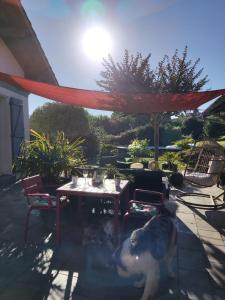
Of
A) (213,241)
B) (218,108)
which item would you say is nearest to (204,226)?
(213,241)

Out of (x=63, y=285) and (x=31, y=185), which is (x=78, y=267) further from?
(x=31, y=185)

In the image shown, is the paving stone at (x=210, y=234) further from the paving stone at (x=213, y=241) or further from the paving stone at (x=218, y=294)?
the paving stone at (x=218, y=294)

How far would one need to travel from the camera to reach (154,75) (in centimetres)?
1086

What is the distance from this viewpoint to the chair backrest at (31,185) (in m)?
3.71

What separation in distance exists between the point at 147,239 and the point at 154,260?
0.17 meters

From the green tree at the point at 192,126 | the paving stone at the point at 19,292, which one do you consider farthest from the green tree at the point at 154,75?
the green tree at the point at 192,126

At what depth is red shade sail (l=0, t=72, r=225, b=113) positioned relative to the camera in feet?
14.0

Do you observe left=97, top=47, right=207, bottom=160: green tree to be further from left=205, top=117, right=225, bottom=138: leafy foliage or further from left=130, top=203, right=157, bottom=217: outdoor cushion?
left=205, top=117, right=225, bottom=138: leafy foliage

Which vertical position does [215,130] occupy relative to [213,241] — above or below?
above

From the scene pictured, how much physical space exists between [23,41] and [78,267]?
→ 242 inches

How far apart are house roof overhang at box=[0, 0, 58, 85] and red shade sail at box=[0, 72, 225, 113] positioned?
2445 mm

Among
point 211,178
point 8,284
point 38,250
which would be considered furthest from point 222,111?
point 8,284

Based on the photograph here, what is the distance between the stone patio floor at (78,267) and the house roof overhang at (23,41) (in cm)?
465

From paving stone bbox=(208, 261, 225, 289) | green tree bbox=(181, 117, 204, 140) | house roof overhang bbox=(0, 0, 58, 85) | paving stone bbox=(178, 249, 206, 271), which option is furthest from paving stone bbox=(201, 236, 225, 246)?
green tree bbox=(181, 117, 204, 140)
